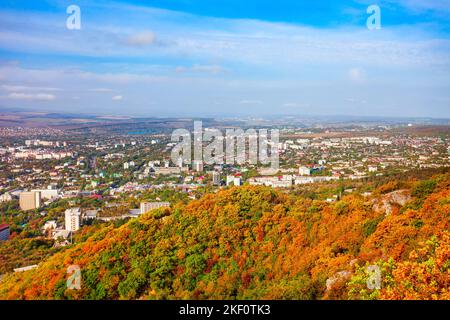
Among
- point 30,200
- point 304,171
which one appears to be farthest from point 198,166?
point 30,200

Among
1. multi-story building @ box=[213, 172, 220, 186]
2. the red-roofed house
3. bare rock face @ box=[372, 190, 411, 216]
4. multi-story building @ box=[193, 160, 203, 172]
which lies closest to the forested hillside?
bare rock face @ box=[372, 190, 411, 216]

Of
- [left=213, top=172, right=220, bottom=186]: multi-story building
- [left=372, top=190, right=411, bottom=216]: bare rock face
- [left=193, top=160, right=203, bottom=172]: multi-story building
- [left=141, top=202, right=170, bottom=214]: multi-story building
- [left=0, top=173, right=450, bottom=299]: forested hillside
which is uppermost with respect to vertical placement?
[left=372, top=190, right=411, bottom=216]: bare rock face

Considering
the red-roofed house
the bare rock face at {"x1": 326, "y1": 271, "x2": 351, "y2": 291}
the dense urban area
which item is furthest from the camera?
the red-roofed house

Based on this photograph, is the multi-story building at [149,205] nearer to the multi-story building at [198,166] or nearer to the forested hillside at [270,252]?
the forested hillside at [270,252]

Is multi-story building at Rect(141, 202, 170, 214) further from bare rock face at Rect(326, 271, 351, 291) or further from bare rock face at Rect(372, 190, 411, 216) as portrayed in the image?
A: bare rock face at Rect(326, 271, 351, 291)

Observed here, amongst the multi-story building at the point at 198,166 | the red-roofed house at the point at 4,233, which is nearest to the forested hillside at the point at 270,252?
the red-roofed house at the point at 4,233
